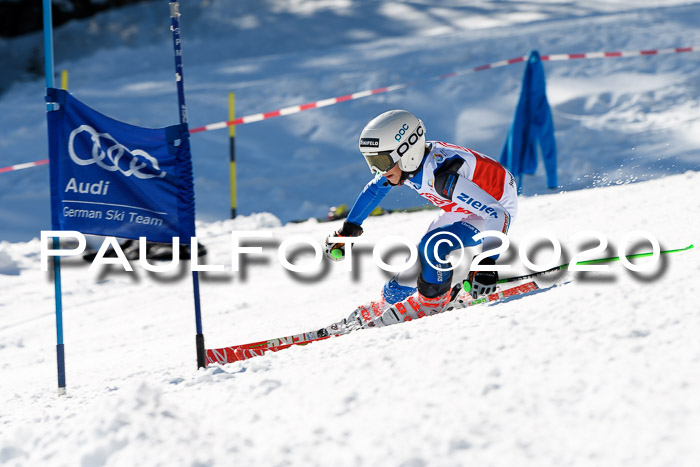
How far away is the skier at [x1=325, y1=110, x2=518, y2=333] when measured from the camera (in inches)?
171

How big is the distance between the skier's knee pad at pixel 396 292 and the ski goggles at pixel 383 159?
845mm

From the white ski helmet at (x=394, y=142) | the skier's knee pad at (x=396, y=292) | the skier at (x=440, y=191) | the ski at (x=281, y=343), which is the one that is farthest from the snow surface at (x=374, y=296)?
the white ski helmet at (x=394, y=142)

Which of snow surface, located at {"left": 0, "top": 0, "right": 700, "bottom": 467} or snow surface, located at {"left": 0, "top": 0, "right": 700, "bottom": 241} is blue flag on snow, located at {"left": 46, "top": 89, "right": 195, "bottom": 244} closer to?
snow surface, located at {"left": 0, "top": 0, "right": 700, "bottom": 467}

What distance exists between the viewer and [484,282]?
4.27 meters

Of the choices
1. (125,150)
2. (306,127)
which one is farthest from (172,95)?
(125,150)

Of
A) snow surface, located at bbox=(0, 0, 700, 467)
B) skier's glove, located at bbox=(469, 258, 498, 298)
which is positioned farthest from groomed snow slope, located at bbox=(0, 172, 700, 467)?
skier's glove, located at bbox=(469, 258, 498, 298)

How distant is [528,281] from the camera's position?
186 inches

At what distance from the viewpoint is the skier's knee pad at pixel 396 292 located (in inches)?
193

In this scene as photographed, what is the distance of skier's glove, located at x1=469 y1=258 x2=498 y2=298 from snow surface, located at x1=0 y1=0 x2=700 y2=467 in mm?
448

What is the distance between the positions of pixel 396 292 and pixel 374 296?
1090 millimetres

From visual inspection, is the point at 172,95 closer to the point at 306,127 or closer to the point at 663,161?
the point at 306,127

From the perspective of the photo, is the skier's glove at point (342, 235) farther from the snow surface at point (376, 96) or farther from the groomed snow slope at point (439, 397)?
the snow surface at point (376, 96)

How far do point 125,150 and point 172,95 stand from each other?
10345mm

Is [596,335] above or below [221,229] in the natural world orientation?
below
